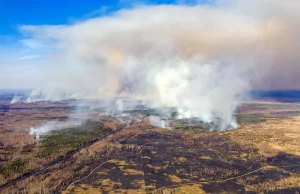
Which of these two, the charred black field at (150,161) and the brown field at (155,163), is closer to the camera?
the brown field at (155,163)

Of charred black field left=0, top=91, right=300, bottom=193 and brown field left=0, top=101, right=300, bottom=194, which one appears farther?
charred black field left=0, top=91, right=300, bottom=193

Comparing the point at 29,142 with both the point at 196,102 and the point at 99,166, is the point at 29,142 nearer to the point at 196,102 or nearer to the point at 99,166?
the point at 99,166

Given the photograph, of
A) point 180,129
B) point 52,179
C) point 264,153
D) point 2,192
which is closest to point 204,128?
point 180,129

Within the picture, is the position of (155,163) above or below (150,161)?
below

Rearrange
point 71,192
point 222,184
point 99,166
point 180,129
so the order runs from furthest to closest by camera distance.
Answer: point 180,129, point 99,166, point 222,184, point 71,192

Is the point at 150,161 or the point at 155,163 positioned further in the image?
the point at 150,161
